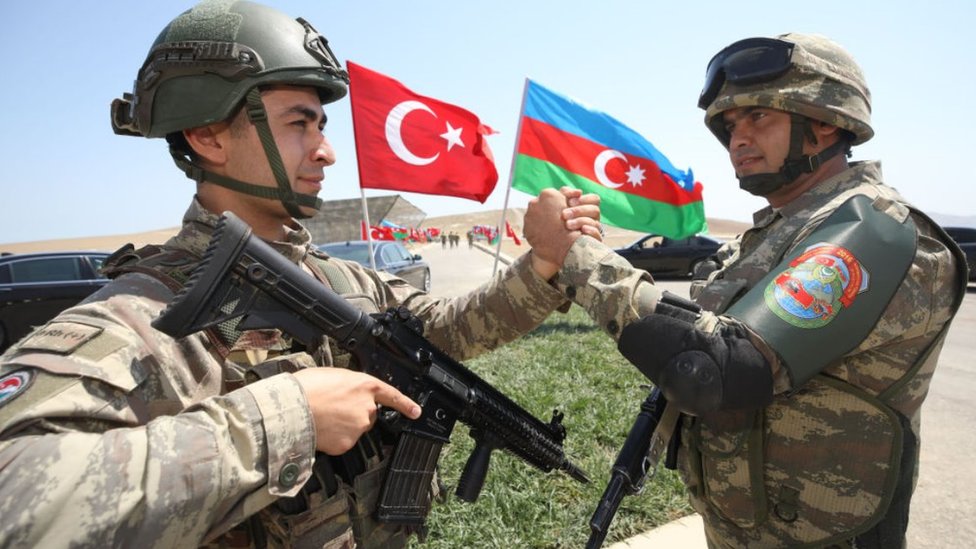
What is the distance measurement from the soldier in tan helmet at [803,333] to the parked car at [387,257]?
25.7 ft

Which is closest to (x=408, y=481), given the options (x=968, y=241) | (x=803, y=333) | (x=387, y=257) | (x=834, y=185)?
(x=803, y=333)

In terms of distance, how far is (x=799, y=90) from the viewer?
1.97 m

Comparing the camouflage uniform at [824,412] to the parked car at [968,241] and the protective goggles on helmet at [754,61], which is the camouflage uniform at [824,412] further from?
the parked car at [968,241]

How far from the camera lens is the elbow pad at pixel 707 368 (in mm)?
1430

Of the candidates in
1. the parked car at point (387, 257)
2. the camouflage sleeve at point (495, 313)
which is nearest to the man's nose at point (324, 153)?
the camouflage sleeve at point (495, 313)

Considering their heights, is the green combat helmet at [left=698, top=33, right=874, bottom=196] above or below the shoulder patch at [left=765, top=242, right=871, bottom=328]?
above

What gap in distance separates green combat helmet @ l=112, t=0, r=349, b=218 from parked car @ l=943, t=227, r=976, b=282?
15821 millimetres

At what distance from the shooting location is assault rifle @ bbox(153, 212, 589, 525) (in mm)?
1262

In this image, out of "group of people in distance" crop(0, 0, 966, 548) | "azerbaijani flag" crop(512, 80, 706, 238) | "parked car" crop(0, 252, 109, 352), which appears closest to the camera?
"group of people in distance" crop(0, 0, 966, 548)

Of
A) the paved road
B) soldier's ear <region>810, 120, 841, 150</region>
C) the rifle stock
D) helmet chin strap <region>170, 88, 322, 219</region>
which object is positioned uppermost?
soldier's ear <region>810, 120, 841, 150</region>

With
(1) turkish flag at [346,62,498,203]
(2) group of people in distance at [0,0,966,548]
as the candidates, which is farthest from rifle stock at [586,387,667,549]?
(1) turkish flag at [346,62,498,203]

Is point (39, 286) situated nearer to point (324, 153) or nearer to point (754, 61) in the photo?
point (324, 153)

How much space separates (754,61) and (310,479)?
83.5 inches

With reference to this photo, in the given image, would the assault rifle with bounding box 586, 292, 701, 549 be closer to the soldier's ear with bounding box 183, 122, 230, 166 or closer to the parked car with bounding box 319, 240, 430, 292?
the soldier's ear with bounding box 183, 122, 230, 166
